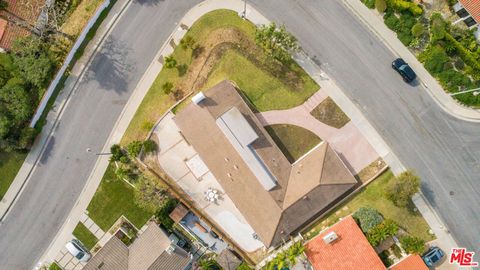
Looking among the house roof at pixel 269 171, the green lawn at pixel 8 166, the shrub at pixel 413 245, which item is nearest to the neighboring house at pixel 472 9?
the house roof at pixel 269 171

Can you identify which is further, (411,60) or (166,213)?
(411,60)

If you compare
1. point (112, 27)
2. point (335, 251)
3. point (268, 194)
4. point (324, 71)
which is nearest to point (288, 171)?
point (268, 194)

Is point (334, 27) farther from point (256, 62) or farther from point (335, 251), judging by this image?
point (335, 251)

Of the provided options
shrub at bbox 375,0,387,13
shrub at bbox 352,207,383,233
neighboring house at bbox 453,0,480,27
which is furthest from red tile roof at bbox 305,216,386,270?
neighboring house at bbox 453,0,480,27

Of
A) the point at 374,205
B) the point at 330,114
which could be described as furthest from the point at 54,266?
the point at 374,205

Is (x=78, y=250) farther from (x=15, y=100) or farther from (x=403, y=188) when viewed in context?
(x=403, y=188)
